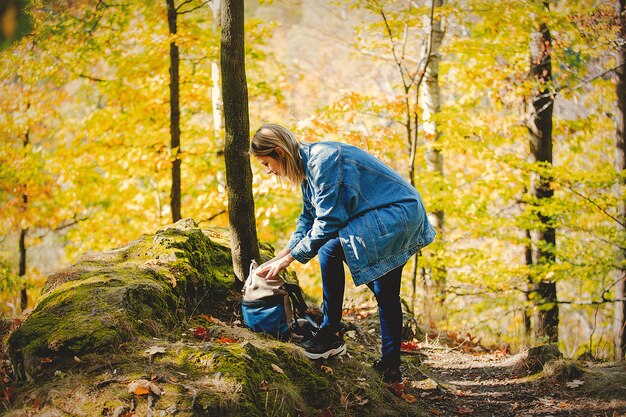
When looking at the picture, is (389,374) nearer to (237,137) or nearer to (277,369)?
(277,369)

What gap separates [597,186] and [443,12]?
358 centimetres

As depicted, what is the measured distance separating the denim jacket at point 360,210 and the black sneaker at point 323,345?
2.06 feet

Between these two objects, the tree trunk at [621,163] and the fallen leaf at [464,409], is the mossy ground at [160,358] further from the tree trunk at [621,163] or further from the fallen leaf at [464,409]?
the tree trunk at [621,163]

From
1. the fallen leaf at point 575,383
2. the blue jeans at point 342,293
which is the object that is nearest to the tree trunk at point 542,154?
the fallen leaf at point 575,383

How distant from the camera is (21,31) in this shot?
4.78ft

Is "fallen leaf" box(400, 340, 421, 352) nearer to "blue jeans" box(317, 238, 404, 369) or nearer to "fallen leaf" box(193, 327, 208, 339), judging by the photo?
"blue jeans" box(317, 238, 404, 369)

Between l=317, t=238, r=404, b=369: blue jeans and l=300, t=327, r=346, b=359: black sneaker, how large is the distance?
0.07 metres

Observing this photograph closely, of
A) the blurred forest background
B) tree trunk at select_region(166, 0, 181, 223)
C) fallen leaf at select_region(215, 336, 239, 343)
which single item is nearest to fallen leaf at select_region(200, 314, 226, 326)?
fallen leaf at select_region(215, 336, 239, 343)

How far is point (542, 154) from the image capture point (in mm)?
8617

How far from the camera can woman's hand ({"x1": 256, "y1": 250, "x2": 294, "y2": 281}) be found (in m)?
3.18

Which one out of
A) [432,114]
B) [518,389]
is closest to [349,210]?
[518,389]

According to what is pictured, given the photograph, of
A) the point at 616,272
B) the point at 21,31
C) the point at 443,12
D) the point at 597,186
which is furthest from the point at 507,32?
the point at 21,31

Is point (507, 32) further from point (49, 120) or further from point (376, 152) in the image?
point (49, 120)

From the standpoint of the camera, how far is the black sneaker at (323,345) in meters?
3.33
